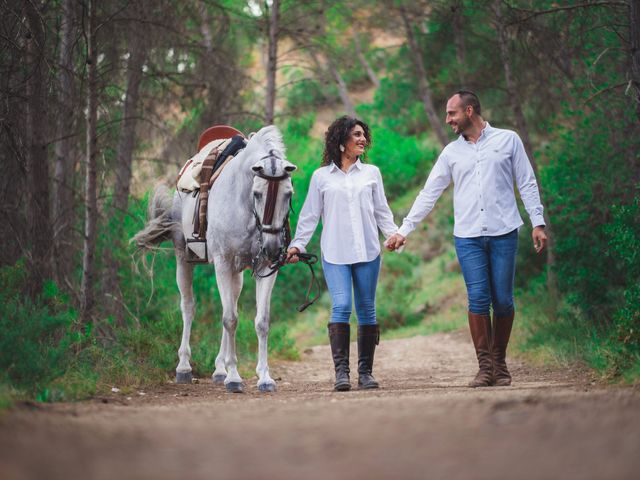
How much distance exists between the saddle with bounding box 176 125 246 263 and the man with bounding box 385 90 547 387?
6.44 feet

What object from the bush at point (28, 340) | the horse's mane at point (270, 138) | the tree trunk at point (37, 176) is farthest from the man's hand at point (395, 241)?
the tree trunk at point (37, 176)

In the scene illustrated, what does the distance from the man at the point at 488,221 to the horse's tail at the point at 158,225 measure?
301 centimetres

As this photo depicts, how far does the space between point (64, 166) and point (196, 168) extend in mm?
3019

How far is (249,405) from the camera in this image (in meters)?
5.67

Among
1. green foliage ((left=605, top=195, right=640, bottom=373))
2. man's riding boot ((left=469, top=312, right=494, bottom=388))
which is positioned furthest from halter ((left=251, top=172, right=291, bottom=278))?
green foliage ((left=605, top=195, right=640, bottom=373))

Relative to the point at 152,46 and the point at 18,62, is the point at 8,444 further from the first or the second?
the point at 152,46

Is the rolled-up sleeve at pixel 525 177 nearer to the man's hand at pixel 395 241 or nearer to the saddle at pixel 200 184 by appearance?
the man's hand at pixel 395 241

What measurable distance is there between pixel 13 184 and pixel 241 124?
591 centimetres

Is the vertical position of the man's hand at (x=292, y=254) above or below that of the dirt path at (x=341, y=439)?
above

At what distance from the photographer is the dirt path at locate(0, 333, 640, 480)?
3.33 meters

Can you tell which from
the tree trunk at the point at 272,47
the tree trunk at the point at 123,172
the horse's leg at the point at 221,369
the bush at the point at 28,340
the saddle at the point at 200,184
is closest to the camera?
the bush at the point at 28,340

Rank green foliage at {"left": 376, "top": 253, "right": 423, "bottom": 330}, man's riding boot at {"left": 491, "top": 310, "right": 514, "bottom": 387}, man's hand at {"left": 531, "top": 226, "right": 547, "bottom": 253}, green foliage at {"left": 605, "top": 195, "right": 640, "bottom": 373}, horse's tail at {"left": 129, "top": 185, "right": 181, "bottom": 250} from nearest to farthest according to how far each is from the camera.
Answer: green foliage at {"left": 605, "top": 195, "right": 640, "bottom": 373} < man's hand at {"left": 531, "top": 226, "right": 547, "bottom": 253} < man's riding boot at {"left": 491, "top": 310, "right": 514, "bottom": 387} < horse's tail at {"left": 129, "top": 185, "right": 181, "bottom": 250} < green foliage at {"left": 376, "top": 253, "right": 423, "bottom": 330}

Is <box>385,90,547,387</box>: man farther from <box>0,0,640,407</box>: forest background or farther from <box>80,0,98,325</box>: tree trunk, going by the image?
<box>80,0,98,325</box>: tree trunk

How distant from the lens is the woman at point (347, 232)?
24.2ft
